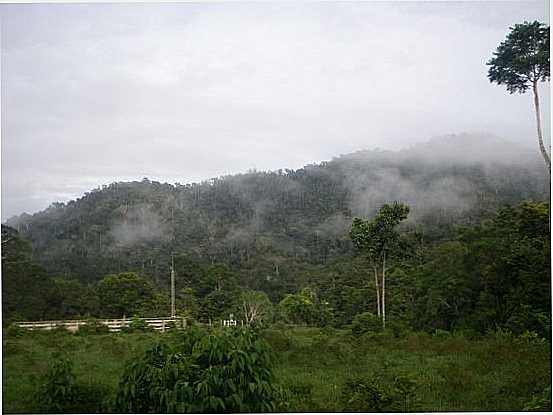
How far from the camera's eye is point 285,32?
382 centimetres

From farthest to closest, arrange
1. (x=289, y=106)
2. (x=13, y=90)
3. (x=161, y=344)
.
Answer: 1. (x=289, y=106)
2. (x=13, y=90)
3. (x=161, y=344)

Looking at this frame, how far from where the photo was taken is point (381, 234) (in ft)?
12.8

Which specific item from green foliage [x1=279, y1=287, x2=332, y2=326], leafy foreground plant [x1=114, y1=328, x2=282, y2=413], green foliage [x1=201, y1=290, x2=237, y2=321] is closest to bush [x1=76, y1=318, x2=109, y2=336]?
green foliage [x1=201, y1=290, x2=237, y2=321]

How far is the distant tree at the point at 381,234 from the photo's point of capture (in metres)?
3.88

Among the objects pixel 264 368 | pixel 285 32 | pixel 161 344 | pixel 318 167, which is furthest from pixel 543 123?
pixel 161 344

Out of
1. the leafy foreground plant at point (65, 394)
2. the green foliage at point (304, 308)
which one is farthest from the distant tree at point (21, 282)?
the green foliage at point (304, 308)

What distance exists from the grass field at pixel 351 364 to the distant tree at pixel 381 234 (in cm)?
31

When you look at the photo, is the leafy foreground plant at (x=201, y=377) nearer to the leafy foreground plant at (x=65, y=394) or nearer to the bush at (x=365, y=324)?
the leafy foreground plant at (x=65, y=394)

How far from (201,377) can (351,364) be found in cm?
103

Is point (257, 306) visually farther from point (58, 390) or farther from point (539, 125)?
point (539, 125)

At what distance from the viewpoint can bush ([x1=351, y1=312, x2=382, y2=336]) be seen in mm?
3920

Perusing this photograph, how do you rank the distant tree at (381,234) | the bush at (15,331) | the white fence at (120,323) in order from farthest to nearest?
the distant tree at (381,234), the white fence at (120,323), the bush at (15,331)

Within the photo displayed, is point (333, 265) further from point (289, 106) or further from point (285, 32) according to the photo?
point (285, 32)

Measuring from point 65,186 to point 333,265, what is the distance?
1.60 metres
